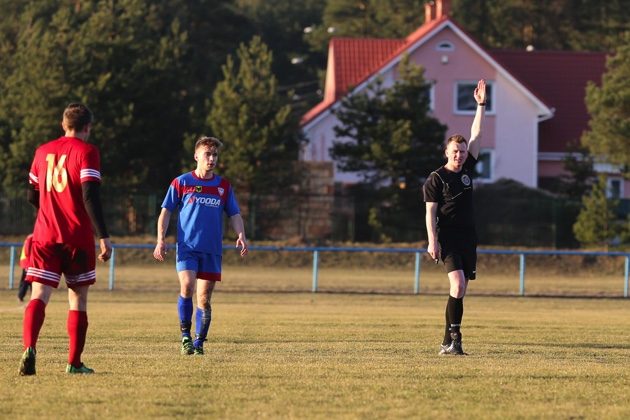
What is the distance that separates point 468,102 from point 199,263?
1726 inches

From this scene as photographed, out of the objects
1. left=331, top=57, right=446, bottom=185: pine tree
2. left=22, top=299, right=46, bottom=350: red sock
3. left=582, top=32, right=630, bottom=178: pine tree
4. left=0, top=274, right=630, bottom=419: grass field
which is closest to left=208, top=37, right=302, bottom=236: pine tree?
left=331, top=57, right=446, bottom=185: pine tree

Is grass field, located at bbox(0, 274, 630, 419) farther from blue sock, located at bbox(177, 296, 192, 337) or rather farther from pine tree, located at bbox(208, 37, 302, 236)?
pine tree, located at bbox(208, 37, 302, 236)

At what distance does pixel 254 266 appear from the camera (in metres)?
39.2

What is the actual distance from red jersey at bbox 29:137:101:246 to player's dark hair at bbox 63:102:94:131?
3.8 inches

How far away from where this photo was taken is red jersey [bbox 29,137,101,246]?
9555 mm

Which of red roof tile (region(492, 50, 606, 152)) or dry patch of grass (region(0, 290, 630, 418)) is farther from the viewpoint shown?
red roof tile (region(492, 50, 606, 152))

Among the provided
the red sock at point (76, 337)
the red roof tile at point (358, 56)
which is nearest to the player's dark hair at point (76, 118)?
the red sock at point (76, 337)

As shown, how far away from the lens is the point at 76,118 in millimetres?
9633

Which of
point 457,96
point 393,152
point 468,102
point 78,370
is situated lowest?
point 78,370

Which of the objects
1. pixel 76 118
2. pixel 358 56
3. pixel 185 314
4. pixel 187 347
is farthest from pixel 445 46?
pixel 76 118

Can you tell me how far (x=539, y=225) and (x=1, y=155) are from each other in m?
17.7

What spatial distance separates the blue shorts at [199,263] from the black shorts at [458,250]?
211cm

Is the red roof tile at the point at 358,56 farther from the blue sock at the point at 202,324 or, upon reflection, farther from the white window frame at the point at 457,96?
the blue sock at the point at 202,324

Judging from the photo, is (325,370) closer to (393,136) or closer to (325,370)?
(325,370)
